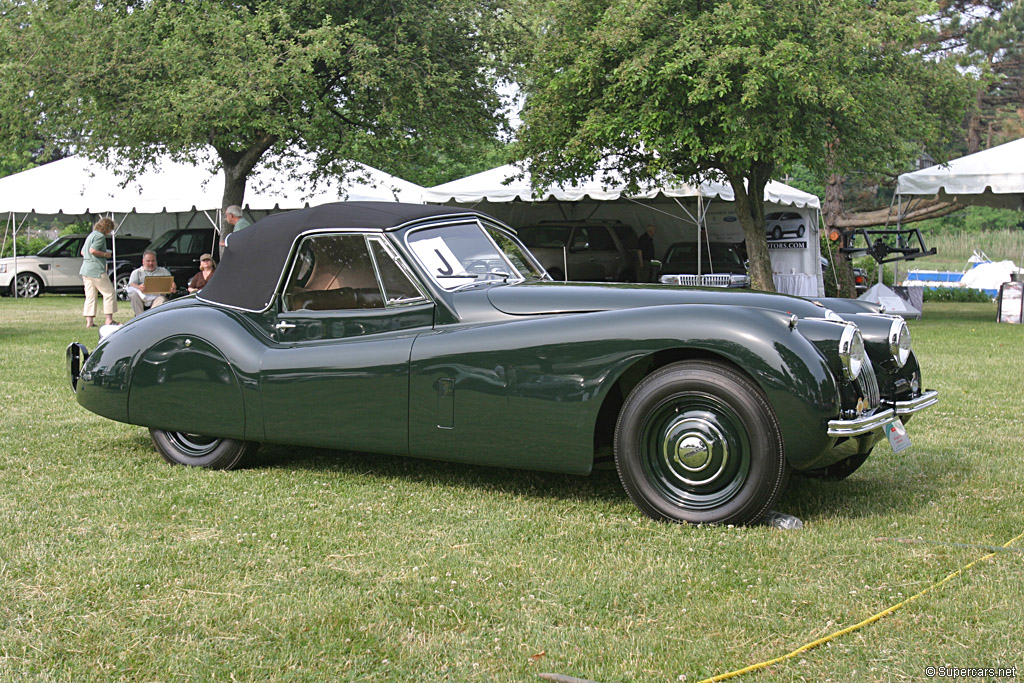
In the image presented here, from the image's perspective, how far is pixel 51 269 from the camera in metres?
25.9

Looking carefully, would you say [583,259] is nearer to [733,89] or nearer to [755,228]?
[755,228]

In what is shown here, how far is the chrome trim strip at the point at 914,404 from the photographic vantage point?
4.91 metres

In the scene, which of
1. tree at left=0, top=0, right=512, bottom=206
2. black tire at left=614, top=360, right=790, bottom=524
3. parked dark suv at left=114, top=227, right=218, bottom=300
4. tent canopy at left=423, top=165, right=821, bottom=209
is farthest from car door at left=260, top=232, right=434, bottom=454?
parked dark suv at left=114, top=227, right=218, bottom=300

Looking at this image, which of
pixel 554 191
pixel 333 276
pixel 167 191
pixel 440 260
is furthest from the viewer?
pixel 167 191

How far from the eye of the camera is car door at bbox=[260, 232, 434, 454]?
5332 millimetres

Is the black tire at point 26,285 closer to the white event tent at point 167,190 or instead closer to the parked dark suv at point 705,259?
the white event tent at point 167,190

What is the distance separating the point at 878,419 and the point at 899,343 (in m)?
0.74

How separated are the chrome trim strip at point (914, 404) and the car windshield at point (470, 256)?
7.20 feet

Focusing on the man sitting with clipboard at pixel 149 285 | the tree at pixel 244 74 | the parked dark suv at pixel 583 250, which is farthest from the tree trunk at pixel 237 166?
the parked dark suv at pixel 583 250

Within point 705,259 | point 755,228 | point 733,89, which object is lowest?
point 705,259

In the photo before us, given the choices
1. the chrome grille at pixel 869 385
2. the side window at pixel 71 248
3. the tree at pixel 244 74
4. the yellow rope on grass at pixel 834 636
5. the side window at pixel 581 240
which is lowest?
the yellow rope on grass at pixel 834 636

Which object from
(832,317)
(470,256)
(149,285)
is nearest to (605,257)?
(149,285)

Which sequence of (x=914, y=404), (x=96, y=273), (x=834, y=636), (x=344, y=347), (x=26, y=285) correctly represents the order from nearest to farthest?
(x=834, y=636), (x=914, y=404), (x=344, y=347), (x=96, y=273), (x=26, y=285)

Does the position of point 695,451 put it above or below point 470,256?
below
